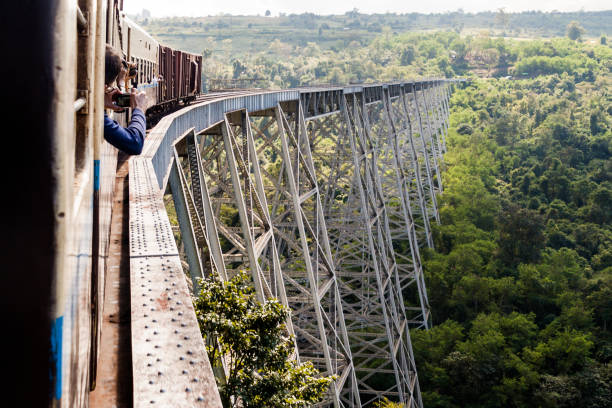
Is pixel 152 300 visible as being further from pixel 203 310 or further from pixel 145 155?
pixel 203 310

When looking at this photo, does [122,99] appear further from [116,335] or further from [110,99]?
[116,335]

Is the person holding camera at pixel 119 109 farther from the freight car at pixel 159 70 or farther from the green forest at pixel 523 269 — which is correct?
the green forest at pixel 523 269

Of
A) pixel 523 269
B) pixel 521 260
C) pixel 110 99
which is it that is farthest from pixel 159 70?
pixel 521 260

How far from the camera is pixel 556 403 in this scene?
2189 cm

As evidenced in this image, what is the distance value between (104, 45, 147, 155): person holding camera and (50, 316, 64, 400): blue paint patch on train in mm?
1358

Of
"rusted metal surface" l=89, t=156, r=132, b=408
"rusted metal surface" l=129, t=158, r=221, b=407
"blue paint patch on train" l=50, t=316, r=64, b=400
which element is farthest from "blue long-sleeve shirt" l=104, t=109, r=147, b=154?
"blue paint patch on train" l=50, t=316, r=64, b=400

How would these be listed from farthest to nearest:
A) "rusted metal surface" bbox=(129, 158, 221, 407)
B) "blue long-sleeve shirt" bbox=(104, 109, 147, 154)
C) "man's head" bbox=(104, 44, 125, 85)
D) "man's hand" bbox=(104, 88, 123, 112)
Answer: "man's hand" bbox=(104, 88, 123, 112)
"blue long-sleeve shirt" bbox=(104, 109, 147, 154)
"man's head" bbox=(104, 44, 125, 85)
"rusted metal surface" bbox=(129, 158, 221, 407)

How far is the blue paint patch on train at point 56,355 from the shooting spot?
3.24ft

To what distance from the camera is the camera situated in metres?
2.62

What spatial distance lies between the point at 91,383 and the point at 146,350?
1.08 feet

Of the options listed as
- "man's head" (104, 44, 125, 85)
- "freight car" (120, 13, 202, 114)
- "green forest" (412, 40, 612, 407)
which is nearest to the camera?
"man's head" (104, 44, 125, 85)

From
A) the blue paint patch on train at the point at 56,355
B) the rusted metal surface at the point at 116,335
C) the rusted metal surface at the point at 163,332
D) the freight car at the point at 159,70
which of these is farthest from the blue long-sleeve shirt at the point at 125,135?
the freight car at the point at 159,70

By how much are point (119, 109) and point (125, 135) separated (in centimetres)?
29

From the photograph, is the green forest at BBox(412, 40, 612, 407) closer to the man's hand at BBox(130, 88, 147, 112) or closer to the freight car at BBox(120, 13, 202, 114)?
the freight car at BBox(120, 13, 202, 114)
